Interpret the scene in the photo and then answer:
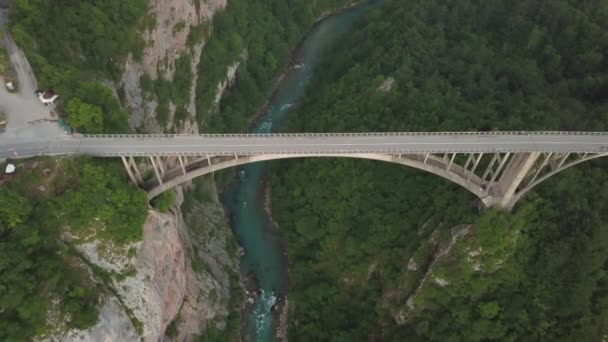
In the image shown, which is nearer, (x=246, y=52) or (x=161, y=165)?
(x=161, y=165)

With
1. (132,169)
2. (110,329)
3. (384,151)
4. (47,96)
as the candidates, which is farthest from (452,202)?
(47,96)

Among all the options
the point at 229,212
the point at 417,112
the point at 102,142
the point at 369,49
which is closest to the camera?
the point at 102,142

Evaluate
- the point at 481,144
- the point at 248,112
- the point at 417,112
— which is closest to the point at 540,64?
the point at 417,112

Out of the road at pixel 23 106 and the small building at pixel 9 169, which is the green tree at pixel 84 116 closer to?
the road at pixel 23 106

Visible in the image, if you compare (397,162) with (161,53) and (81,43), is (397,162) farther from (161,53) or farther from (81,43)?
(81,43)

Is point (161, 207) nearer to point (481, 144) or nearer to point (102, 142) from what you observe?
point (102, 142)

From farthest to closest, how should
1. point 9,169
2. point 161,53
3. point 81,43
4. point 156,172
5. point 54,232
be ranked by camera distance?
point 161,53, point 81,43, point 156,172, point 9,169, point 54,232
